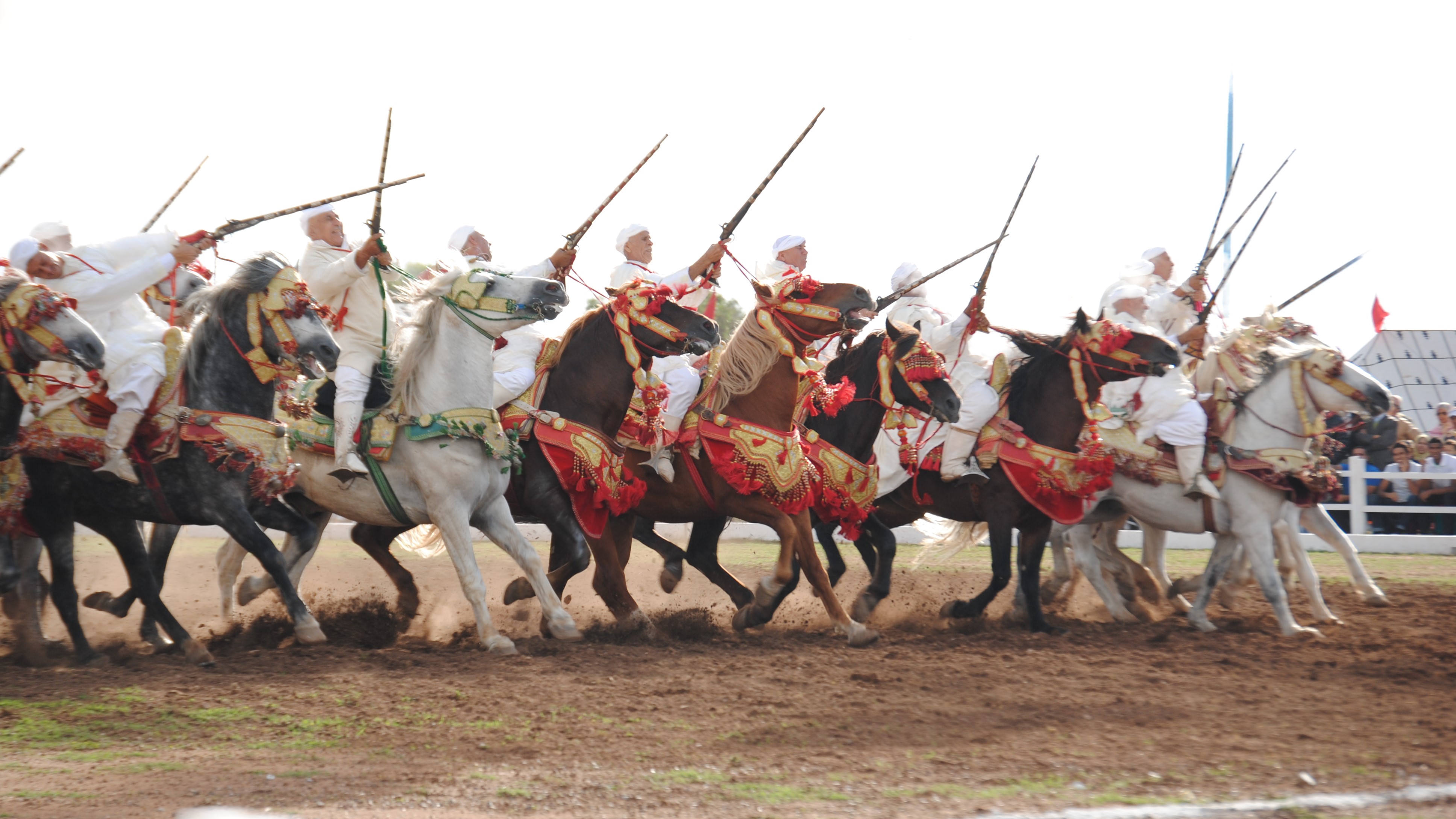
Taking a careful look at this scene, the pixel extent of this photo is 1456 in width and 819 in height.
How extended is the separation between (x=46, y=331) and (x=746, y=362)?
14.0ft

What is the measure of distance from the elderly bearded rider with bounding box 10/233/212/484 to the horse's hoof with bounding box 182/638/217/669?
1029mm

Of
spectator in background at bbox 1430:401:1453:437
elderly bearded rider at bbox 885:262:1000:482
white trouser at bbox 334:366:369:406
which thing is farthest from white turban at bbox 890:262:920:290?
spectator in background at bbox 1430:401:1453:437

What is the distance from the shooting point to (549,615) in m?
7.86

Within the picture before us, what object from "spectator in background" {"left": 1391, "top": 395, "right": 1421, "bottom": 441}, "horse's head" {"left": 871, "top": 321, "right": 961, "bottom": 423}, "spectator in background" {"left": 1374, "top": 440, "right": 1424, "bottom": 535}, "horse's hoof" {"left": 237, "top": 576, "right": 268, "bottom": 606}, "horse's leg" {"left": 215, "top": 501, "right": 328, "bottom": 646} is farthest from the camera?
"spectator in background" {"left": 1374, "top": 440, "right": 1424, "bottom": 535}

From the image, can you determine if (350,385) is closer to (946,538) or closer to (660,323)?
(660,323)

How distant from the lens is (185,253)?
7.48 meters

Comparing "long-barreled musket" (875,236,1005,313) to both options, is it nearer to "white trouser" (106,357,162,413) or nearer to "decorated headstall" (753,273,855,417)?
"decorated headstall" (753,273,855,417)

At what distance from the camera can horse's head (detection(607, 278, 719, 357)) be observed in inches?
322

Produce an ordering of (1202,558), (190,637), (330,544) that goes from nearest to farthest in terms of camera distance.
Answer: (190,637) → (1202,558) → (330,544)

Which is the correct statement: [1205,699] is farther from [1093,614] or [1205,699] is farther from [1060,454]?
[1093,614]

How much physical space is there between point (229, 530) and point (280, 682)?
1.32m

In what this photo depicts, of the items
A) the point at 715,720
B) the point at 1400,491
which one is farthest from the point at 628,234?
the point at 1400,491

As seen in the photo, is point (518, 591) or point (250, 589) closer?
point (518, 591)

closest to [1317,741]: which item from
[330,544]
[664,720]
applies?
[664,720]
